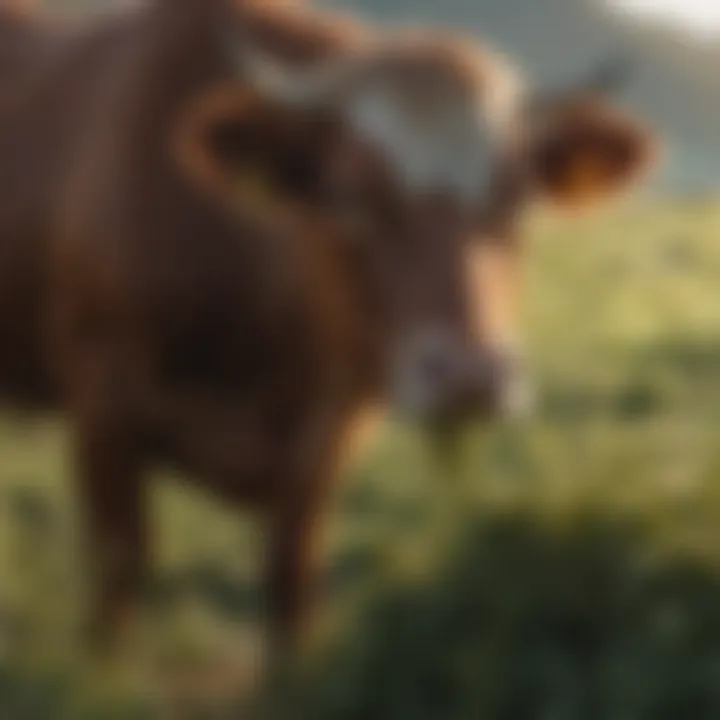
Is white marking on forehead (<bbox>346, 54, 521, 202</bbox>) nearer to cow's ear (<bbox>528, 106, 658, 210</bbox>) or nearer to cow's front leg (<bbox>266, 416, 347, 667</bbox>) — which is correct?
cow's ear (<bbox>528, 106, 658, 210</bbox>)

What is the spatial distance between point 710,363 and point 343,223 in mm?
1193

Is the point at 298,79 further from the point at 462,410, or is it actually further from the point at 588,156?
the point at 462,410

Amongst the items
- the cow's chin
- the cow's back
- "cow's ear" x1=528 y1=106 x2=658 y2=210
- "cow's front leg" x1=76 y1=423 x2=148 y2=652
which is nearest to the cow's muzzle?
the cow's chin

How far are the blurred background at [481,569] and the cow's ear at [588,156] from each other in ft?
0.24

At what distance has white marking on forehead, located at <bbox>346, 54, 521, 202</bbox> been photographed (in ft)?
6.10

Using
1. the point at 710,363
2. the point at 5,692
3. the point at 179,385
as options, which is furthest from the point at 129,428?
the point at 710,363

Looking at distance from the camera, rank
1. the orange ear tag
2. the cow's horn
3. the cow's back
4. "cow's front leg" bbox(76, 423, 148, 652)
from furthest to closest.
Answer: the cow's back < "cow's front leg" bbox(76, 423, 148, 652) < the orange ear tag < the cow's horn

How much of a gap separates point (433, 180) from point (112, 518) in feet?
2.23

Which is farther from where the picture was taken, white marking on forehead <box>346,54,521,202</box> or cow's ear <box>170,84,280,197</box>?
cow's ear <box>170,84,280,197</box>

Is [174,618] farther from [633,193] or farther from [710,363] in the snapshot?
[710,363]

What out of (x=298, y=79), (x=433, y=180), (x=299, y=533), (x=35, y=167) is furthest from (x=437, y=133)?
(x=35, y=167)

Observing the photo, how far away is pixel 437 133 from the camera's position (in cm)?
188

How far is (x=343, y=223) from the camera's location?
6.31 ft

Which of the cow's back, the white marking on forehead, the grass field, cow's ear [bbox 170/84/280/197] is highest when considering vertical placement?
the cow's back
